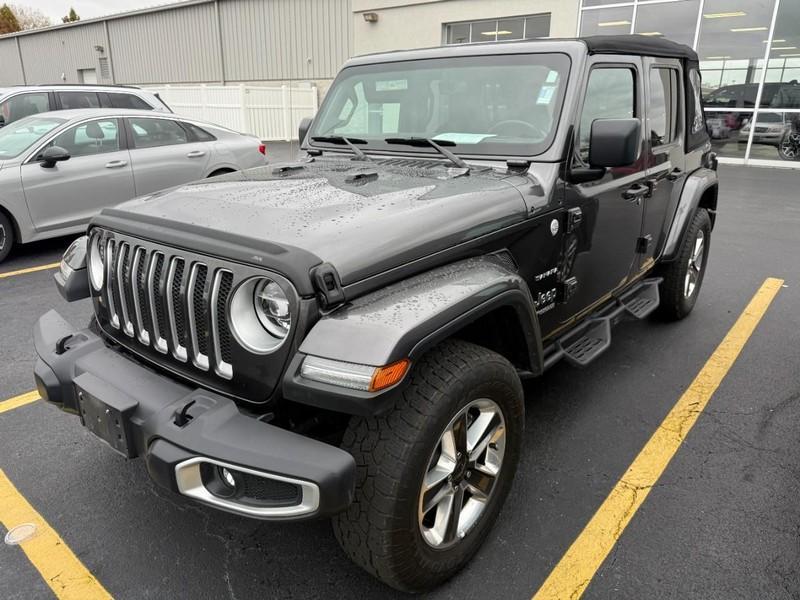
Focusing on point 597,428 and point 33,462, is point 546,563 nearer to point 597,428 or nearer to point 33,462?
point 597,428

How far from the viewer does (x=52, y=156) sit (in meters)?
6.20

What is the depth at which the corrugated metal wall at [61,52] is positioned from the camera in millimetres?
33250

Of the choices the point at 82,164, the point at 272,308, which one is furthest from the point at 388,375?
the point at 82,164

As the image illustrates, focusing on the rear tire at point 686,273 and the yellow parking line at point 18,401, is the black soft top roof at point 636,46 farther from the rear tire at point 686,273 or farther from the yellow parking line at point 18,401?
the yellow parking line at point 18,401

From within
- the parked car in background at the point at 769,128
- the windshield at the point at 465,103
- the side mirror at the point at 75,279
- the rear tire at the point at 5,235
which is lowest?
the rear tire at the point at 5,235

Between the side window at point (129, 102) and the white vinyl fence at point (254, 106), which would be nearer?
the side window at point (129, 102)

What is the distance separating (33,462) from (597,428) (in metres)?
2.92

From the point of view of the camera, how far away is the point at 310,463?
1711 mm

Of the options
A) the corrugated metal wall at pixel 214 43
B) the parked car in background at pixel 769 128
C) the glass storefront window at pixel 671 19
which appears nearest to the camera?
the parked car in background at pixel 769 128

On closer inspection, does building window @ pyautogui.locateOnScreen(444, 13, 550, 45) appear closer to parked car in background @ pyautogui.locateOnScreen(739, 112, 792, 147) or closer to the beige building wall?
the beige building wall

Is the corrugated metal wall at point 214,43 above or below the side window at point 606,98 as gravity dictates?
above

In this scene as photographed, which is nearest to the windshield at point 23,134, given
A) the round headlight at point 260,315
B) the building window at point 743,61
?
the round headlight at point 260,315

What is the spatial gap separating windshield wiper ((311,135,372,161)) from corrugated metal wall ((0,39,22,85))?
45.0m

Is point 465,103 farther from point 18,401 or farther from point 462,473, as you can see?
point 18,401
